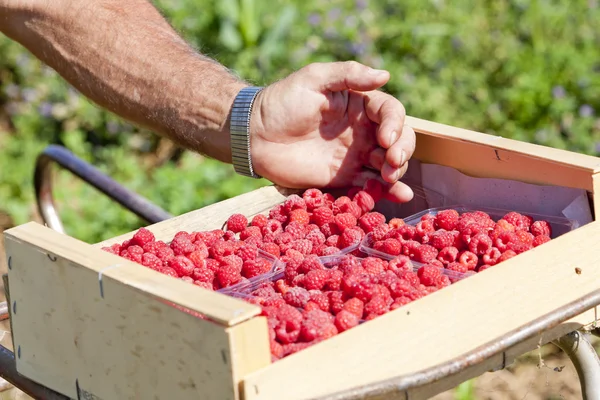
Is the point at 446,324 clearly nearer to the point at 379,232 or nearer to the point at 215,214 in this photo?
the point at 379,232

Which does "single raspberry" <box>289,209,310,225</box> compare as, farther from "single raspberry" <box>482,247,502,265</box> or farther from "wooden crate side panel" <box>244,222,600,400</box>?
"wooden crate side panel" <box>244,222,600,400</box>

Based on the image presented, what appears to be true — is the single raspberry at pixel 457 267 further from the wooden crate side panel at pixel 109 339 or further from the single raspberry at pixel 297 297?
the wooden crate side panel at pixel 109 339

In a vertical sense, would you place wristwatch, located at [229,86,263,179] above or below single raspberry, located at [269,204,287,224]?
above

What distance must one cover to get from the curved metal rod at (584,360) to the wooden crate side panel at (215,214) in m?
0.73

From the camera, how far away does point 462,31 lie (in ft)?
14.7

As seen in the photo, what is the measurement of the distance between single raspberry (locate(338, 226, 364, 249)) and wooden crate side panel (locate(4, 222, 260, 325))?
0.55m

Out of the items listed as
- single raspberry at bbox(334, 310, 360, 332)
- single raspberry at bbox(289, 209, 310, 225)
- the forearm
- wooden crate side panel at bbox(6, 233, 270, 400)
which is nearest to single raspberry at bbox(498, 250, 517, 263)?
single raspberry at bbox(334, 310, 360, 332)

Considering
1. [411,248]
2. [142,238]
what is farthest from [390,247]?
[142,238]

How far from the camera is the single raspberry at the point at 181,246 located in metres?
1.63

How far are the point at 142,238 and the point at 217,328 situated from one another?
0.63m

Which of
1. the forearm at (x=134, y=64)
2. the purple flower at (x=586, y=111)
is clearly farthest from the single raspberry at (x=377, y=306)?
the purple flower at (x=586, y=111)

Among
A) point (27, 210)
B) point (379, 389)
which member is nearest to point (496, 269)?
point (379, 389)

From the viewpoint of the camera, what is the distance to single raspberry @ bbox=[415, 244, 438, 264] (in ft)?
5.12

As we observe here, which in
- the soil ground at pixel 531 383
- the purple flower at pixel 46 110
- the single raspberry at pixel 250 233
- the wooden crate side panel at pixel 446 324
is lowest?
the soil ground at pixel 531 383
